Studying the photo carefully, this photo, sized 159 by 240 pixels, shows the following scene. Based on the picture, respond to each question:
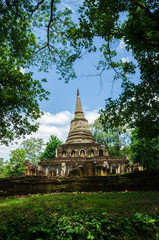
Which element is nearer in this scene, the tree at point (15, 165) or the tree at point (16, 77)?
the tree at point (16, 77)

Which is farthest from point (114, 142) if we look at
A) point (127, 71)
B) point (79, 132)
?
point (127, 71)

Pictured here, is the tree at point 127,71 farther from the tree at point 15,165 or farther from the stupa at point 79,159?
the tree at point 15,165

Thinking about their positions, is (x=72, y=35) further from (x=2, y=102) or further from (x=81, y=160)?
(x=81, y=160)

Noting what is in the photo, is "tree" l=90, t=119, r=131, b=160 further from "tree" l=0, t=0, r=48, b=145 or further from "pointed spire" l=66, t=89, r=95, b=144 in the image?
"tree" l=0, t=0, r=48, b=145

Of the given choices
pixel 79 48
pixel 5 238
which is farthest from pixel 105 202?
pixel 79 48

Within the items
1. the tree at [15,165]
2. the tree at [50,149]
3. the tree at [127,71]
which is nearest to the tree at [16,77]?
the tree at [127,71]

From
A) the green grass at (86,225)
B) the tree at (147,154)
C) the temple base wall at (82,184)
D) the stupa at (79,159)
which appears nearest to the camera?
the green grass at (86,225)

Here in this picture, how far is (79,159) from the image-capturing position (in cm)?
2009

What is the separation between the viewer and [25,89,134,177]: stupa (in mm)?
11039

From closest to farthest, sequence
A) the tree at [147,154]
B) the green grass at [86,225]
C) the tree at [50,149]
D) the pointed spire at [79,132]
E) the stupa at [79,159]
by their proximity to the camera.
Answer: the green grass at [86,225] < the stupa at [79,159] < the tree at [147,154] < the pointed spire at [79,132] < the tree at [50,149]

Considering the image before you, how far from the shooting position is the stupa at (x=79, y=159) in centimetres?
1104

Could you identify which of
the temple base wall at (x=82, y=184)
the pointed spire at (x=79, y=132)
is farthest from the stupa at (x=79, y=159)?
the temple base wall at (x=82, y=184)

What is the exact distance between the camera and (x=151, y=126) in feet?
26.7

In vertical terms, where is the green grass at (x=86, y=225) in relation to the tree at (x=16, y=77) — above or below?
below
